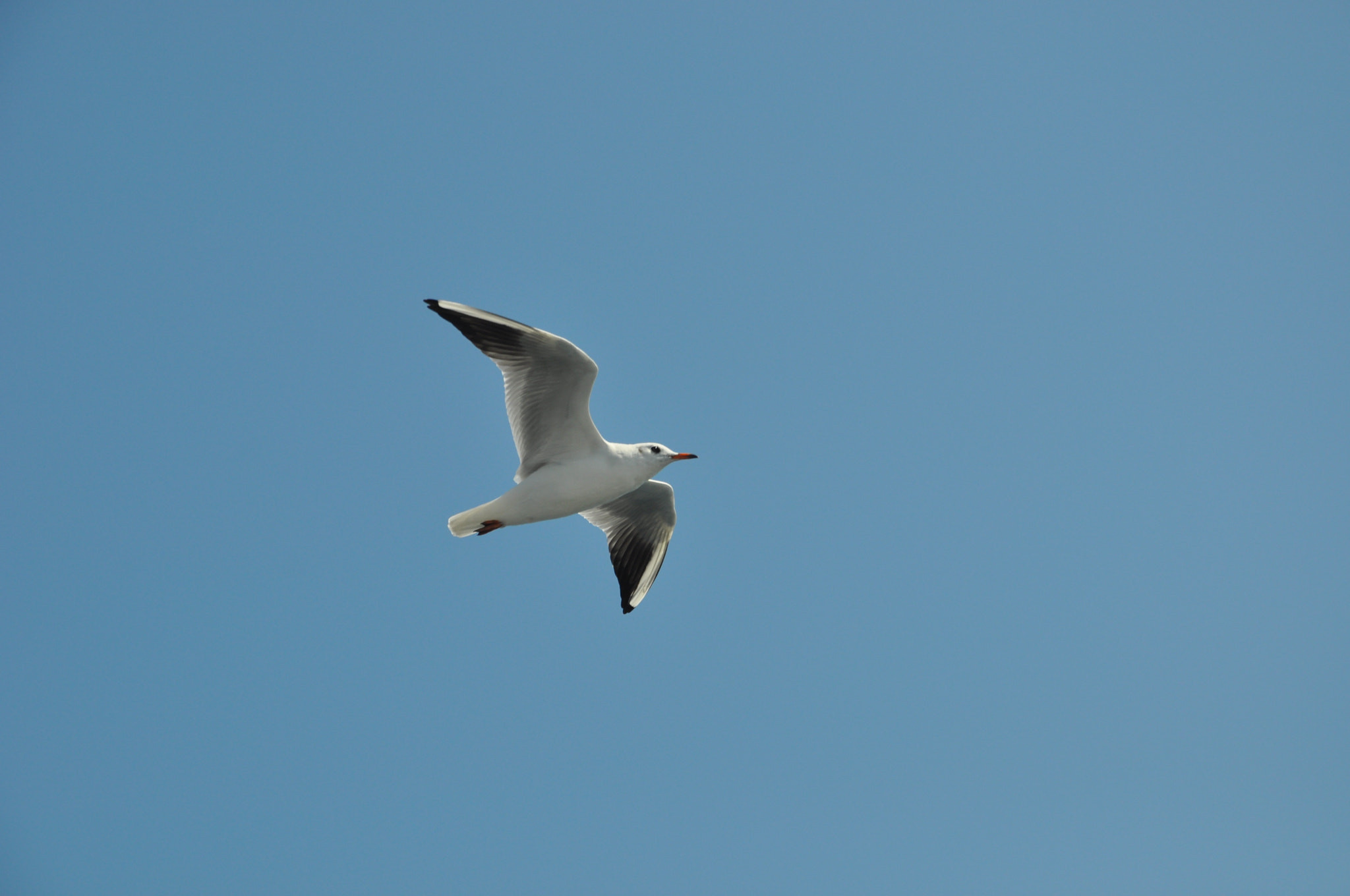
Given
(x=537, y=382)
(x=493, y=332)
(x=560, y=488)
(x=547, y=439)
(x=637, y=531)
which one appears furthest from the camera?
(x=637, y=531)

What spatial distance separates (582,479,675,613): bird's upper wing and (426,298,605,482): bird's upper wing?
1485 mm

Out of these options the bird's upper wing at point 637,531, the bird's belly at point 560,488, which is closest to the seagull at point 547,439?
the bird's belly at point 560,488

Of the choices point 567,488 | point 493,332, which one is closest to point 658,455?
point 567,488

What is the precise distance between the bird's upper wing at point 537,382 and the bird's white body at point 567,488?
6.3 inches

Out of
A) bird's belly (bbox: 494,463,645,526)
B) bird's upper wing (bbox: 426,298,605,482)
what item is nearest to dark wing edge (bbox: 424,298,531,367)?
bird's upper wing (bbox: 426,298,605,482)

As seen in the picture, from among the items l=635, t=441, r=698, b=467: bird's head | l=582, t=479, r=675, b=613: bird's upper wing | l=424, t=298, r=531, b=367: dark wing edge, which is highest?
l=424, t=298, r=531, b=367: dark wing edge

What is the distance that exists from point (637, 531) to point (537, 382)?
2.48m

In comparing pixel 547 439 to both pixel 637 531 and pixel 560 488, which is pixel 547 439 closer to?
pixel 560 488

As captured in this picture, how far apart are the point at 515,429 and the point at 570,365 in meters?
0.88

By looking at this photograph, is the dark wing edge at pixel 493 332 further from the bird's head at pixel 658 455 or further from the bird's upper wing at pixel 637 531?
the bird's upper wing at pixel 637 531

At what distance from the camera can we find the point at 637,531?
10133 millimetres

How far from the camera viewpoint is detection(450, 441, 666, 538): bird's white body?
8.46 metres

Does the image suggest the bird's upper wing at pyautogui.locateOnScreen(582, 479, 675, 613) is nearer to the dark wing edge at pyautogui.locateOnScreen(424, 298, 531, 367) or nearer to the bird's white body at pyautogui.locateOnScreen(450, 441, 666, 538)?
the bird's white body at pyautogui.locateOnScreen(450, 441, 666, 538)

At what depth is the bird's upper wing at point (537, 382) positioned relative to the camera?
7898 millimetres
